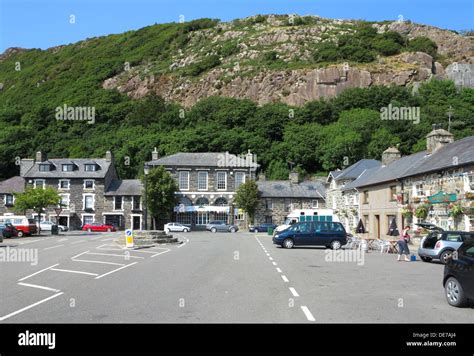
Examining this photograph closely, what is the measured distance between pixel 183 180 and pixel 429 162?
3930cm

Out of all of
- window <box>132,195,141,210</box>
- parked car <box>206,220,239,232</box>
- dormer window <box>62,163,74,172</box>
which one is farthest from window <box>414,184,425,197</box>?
dormer window <box>62,163,74,172</box>

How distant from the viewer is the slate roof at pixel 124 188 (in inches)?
2496

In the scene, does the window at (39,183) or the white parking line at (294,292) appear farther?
the window at (39,183)

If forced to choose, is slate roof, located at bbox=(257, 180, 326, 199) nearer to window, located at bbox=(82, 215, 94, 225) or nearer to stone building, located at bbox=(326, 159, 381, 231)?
stone building, located at bbox=(326, 159, 381, 231)

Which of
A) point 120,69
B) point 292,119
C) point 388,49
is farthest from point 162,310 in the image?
point 120,69

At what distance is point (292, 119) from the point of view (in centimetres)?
10162

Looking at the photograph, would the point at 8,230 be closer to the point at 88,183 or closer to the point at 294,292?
the point at 88,183

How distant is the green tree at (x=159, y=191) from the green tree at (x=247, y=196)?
26.0 feet

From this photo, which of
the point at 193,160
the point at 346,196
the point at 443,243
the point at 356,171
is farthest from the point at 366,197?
the point at 193,160

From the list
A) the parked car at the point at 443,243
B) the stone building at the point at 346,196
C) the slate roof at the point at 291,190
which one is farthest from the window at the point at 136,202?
the parked car at the point at 443,243

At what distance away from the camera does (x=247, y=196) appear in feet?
199

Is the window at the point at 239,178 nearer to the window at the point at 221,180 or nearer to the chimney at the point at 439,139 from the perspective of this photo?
the window at the point at 221,180
